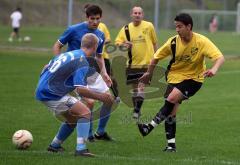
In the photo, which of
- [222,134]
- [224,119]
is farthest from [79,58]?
[224,119]

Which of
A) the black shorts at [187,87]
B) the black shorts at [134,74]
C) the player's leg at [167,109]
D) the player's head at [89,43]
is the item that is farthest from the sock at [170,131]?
the black shorts at [134,74]

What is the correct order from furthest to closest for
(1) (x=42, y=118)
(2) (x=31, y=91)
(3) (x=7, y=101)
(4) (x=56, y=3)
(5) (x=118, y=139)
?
(4) (x=56, y=3) < (2) (x=31, y=91) < (3) (x=7, y=101) < (1) (x=42, y=118) < (5) (x=118, y=139)

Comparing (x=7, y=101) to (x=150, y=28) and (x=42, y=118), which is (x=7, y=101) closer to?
(x=42, y=118)

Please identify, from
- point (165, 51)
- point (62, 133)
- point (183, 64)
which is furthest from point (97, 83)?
point (183, 64)

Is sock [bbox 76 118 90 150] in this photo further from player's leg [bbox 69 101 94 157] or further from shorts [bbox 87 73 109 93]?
shorts [bbox 87 73 109 93]

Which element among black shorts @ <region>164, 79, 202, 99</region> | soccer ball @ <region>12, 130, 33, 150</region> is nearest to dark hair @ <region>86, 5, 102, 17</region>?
black shorts @ <region>164, 79, 202, 99</region>

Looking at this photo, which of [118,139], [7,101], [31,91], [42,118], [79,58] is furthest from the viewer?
[31,91]

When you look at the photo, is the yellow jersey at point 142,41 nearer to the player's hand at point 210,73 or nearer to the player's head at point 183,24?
the player's head at point 183,24

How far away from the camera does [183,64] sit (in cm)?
1043

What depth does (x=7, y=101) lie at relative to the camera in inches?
639

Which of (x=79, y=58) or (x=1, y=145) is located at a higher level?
(x=79, y=58)

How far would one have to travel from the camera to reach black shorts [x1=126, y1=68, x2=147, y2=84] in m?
14.6

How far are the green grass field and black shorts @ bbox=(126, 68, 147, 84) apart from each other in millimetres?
758

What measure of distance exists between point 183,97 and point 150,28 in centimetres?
429
